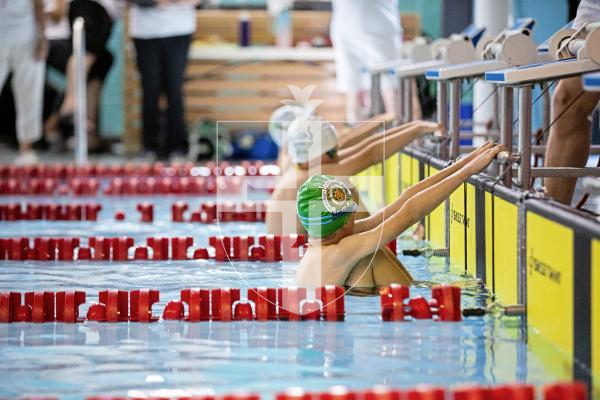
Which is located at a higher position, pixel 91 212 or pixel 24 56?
pixel 24 56

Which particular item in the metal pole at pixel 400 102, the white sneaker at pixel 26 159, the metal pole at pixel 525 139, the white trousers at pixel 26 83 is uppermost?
the white trousers at pixel 26 83

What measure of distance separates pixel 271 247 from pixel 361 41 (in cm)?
505

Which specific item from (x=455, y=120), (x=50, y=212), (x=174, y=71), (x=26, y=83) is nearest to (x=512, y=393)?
(x=455, y=120)

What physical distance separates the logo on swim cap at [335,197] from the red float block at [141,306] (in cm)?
86

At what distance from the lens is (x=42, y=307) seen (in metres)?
5.65

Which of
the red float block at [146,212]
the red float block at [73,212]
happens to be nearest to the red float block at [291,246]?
the red float block at [146,212]

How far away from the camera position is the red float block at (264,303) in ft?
18.3

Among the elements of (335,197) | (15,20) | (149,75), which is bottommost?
(335,197)

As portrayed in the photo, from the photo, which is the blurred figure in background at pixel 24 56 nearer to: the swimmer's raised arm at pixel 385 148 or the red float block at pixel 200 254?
the red float block at pixel 200 254

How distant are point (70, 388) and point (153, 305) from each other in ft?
5.69

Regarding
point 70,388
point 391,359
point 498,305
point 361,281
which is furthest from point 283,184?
point 70,388

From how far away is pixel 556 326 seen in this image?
15.5 feet

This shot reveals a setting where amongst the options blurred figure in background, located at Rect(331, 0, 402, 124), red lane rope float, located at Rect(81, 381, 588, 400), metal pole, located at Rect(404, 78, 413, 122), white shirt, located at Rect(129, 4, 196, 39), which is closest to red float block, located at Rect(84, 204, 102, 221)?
metal pole, located at Rect(404, 78, 413, 122)

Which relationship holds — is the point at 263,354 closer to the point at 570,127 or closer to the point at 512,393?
the point at 512,393
